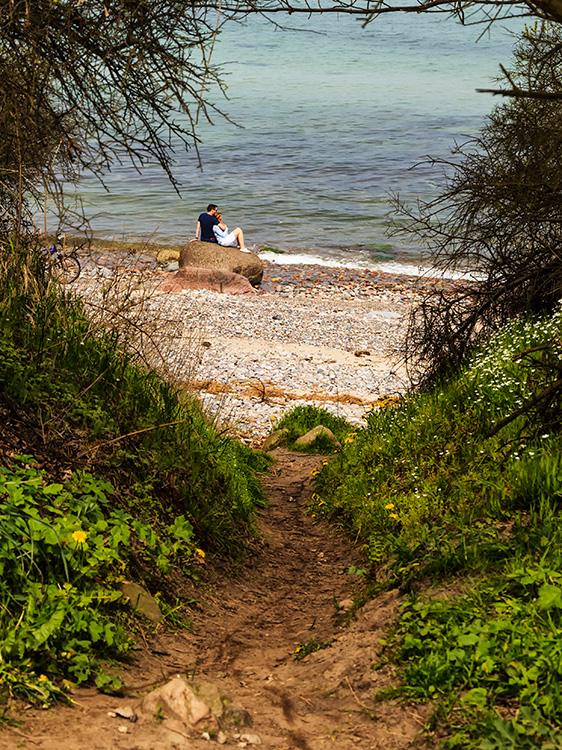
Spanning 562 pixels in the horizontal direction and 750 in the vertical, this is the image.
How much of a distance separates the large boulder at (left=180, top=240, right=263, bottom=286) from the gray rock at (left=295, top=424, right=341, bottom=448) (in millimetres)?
12344

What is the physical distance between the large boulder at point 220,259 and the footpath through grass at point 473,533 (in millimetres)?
14544

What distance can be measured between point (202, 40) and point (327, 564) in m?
3.70

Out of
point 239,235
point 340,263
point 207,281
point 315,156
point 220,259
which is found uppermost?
point 315,156

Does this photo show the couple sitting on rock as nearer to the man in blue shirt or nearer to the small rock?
the man in blue shirt

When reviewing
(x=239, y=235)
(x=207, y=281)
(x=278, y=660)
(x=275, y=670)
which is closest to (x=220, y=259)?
(x=207, y=281)

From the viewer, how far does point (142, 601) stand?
12.6ft

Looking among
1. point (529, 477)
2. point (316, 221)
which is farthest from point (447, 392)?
point (316, 221)

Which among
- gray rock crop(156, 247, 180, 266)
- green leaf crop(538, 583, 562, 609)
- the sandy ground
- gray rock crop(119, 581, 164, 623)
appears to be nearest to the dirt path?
the sandy ground

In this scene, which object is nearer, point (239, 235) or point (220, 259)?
point (220, 259)

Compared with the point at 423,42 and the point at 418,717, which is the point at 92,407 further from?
the point at 423,42

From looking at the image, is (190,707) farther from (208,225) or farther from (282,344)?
(208,225)

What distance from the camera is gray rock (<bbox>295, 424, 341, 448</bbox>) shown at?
29.0ft

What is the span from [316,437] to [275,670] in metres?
5.29

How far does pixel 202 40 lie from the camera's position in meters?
4.39
